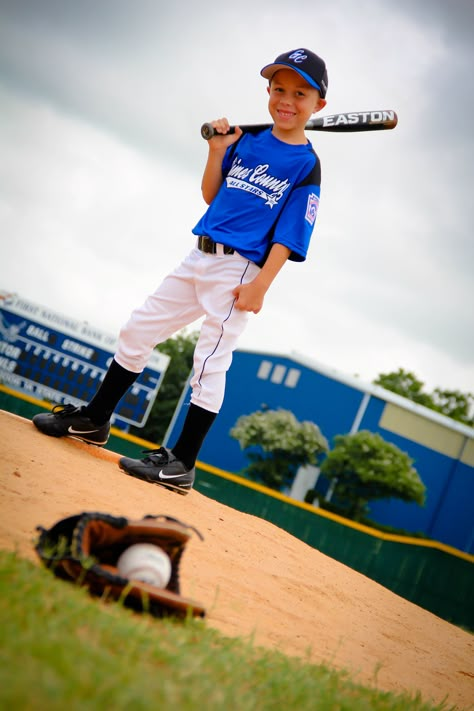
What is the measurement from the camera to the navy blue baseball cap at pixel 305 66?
2980 millimetres

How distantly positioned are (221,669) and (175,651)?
0.38ft

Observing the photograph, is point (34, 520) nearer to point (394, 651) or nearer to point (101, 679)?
point (101, 679)

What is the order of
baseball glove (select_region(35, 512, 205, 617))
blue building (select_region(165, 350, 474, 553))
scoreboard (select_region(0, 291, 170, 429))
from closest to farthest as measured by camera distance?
baseball glove (select_region(35, 512, 205, 617))
scoreboard (select_region(0, 291, 170, 429))
blue building (select_region(165, 350, 474, 553))

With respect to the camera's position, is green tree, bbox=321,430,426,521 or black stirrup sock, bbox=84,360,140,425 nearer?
black stirrup sock, bbox=84,360,140,425

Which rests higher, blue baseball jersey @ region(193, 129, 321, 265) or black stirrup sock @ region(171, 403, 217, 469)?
blue baseball jersey @ region(193, 129, 321, 265)

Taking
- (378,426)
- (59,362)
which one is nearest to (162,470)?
(59,362)

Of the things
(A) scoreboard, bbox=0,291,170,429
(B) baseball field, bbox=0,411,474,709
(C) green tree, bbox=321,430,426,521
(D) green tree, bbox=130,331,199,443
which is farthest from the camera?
(D) green tree, bbox=130,331,199,443

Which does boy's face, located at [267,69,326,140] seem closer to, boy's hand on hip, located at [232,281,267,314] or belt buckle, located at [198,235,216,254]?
belt buckle, located at [198,235,216,254]

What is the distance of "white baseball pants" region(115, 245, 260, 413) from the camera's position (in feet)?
10.1

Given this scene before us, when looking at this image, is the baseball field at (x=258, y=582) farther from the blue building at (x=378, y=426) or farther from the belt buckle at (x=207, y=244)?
the blue building at (x=378, y=426)

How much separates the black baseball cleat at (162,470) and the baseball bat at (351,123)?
176 centimetres

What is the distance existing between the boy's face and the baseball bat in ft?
0.65

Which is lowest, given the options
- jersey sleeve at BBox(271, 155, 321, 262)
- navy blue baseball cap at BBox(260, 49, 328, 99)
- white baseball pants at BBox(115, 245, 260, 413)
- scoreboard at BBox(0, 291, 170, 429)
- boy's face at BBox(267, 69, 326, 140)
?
scoreboard at BBox(0, 291, 170, 429)

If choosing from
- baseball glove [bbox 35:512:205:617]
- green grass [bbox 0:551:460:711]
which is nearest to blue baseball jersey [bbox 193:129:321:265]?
baseball glove [bbox 35:512:205:617]
